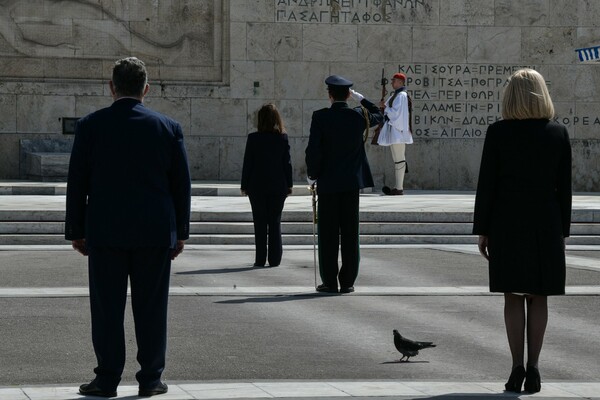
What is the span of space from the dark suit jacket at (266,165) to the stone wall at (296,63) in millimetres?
10406

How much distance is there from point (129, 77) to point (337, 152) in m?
5.42

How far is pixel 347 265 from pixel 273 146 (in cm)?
281

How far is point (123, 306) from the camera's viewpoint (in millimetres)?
7457

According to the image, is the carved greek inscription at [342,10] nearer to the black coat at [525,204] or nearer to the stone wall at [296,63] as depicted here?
the stone wall at [296,63]

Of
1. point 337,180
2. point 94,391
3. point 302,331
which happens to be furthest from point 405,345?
point 337,180

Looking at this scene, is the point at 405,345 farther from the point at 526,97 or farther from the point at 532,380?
the point at 526,97

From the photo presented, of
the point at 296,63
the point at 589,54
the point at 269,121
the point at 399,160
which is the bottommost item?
the point at 399,160

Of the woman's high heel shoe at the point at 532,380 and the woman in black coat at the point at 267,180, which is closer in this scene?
the woman's high heel shoe at the point at 532,380

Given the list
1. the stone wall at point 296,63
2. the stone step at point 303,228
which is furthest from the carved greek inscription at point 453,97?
the stone step at point 303,228

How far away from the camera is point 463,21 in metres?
26.2

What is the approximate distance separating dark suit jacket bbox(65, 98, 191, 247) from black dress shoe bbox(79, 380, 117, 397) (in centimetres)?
75

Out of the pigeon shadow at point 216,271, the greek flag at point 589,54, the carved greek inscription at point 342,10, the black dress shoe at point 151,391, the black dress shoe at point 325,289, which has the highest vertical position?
the carved greek inscription at point 342,10

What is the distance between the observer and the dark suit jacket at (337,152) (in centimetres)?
1269

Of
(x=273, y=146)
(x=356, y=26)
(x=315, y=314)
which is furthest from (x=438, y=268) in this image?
(x=356, y=26)
